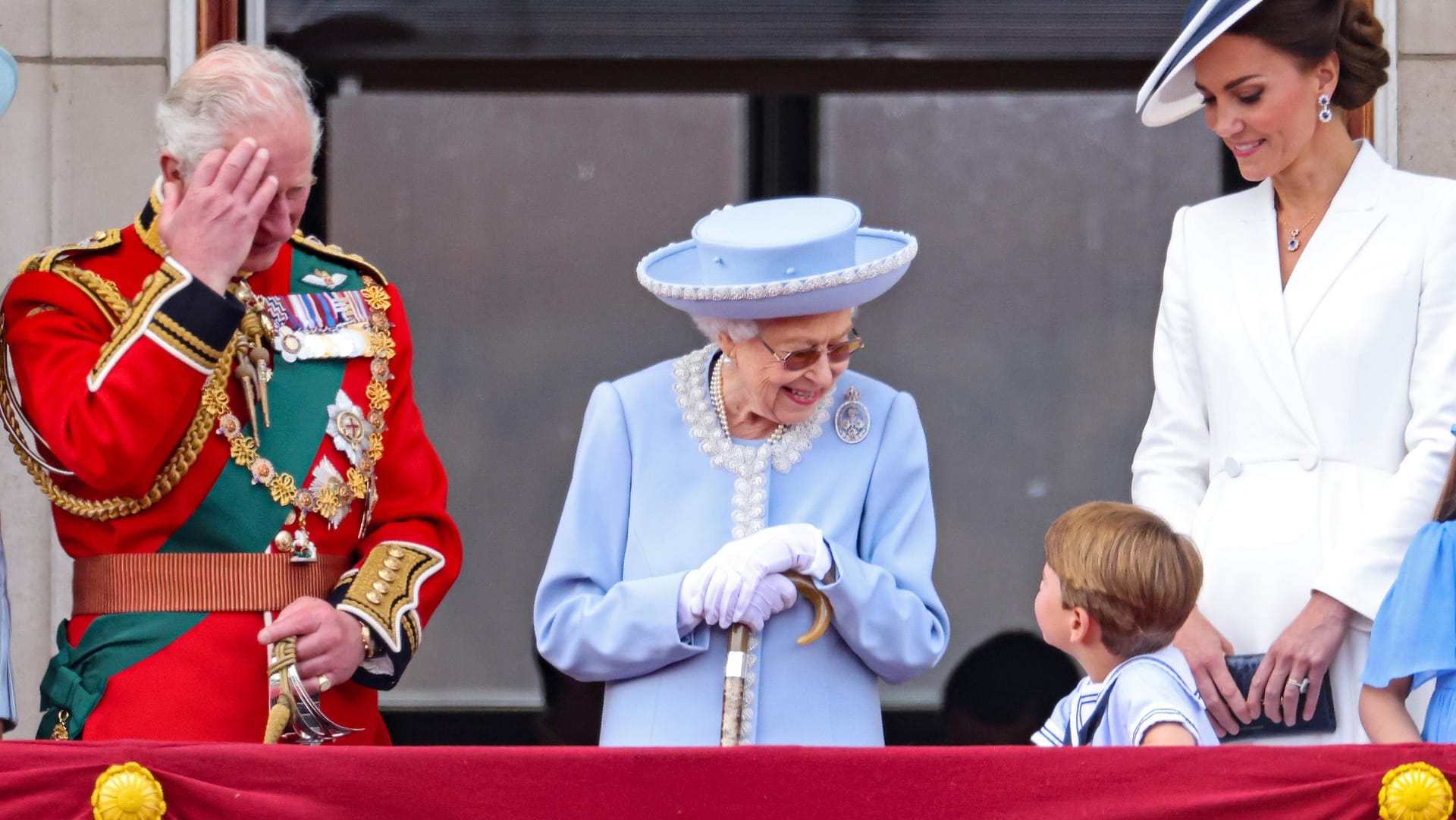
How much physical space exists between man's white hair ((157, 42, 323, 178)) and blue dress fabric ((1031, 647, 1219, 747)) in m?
1.33

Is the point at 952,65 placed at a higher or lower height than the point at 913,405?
higher

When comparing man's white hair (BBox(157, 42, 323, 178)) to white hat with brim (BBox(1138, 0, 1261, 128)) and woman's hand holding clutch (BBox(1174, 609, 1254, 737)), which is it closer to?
white hat with brim (BBox(1138, 0, 1261, 128))

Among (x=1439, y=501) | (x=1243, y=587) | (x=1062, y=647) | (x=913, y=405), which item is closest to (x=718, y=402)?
(x=913, y=405)

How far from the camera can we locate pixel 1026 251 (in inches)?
193

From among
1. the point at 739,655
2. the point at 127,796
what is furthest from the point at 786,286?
the point at 127,796

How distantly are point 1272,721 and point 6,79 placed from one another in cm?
211

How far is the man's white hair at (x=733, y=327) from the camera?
2.83m

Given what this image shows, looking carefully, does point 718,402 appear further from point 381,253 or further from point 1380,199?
point 381,253

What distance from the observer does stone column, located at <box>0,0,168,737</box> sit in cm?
434

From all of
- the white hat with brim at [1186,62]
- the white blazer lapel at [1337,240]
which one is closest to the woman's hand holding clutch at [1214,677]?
the white blazer lapel at [1337,240]

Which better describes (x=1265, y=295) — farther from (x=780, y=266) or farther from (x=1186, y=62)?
(x=780, y=266)

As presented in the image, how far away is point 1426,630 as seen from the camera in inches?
107

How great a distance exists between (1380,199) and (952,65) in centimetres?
173

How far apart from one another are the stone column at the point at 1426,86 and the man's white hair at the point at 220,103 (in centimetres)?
257
